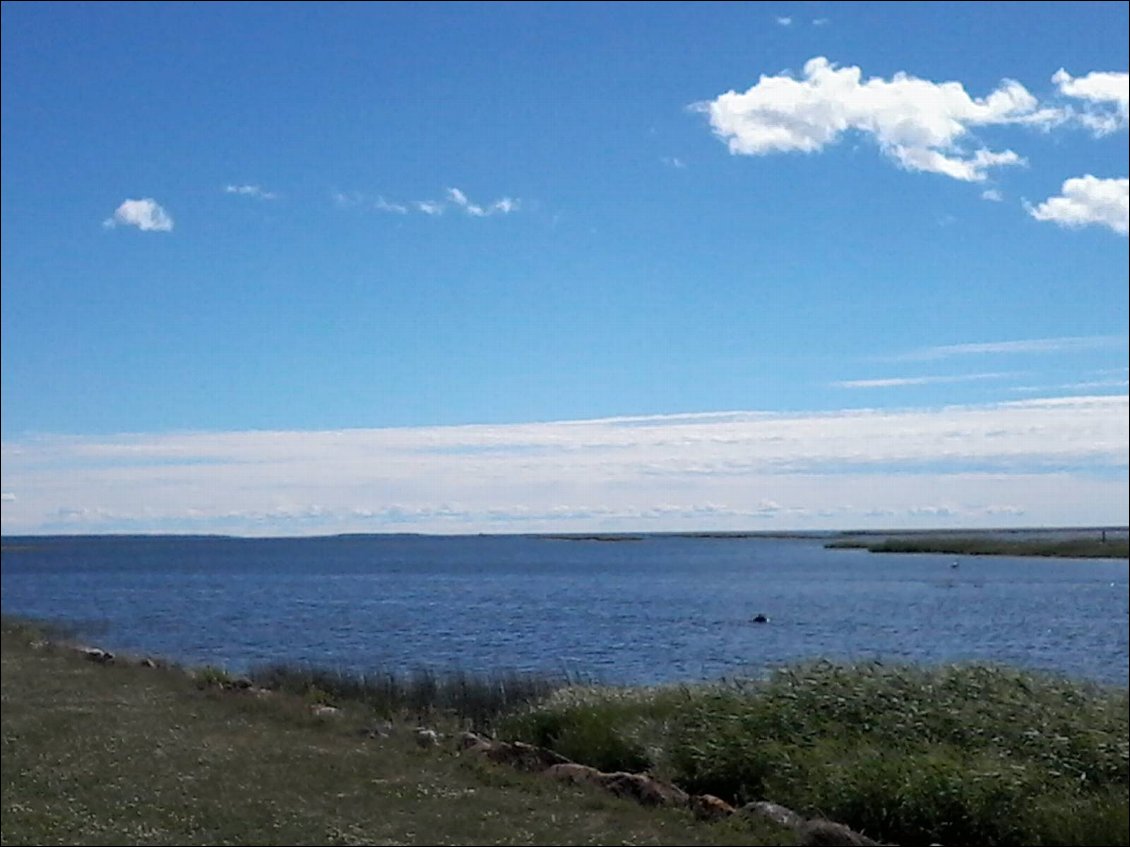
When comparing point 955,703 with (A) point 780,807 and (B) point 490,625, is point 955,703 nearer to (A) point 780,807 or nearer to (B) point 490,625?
(A) point 780,807

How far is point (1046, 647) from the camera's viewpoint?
135 feet

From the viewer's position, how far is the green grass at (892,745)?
498 inches

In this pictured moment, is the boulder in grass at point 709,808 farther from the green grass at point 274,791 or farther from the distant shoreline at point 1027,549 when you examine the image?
the distant shoreline at point 1027,549

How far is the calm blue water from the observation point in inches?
1380

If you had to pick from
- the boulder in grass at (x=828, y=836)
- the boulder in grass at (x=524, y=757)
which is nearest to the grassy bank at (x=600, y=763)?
the boulder in grass at (x=828, y=836)

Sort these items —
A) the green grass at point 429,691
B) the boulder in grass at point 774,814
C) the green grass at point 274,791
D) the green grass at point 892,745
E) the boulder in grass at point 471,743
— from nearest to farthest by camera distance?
the green grass at point 274,791
the boulder in grass at point 774,814
the green grass at point 892,745
the boulder in grass at point 471,743
the green grass at point 429,691

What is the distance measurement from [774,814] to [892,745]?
2787mm

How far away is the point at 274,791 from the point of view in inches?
503

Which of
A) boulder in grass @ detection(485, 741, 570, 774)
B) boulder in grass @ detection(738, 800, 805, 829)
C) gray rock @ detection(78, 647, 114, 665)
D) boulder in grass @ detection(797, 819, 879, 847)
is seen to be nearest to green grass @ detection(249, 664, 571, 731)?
boulder in grass @ detection(485, 741, 570, 774)

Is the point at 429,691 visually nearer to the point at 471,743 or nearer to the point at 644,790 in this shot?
the point at 471,743

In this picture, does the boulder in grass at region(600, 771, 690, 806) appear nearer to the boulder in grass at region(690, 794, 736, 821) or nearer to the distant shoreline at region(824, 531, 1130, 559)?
the boulder in grass at region(690, 794, 736, 821)

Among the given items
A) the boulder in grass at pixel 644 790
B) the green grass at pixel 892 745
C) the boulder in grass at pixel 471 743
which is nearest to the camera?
the green grass at pixel 892 745

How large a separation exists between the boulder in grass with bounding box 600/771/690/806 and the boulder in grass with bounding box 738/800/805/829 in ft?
2.20

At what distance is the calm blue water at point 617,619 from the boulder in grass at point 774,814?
13.2 m
